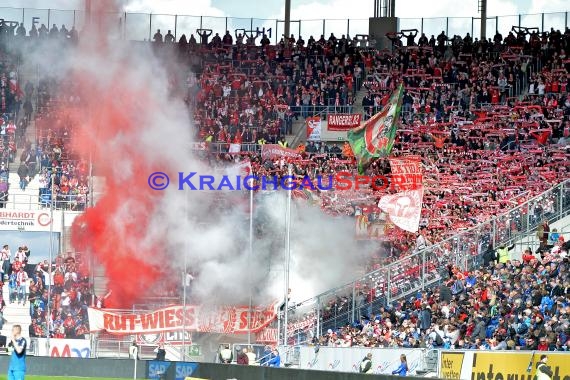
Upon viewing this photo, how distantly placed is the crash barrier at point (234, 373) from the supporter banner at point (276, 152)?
1839 cm

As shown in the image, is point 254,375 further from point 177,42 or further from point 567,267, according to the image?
point 177,42

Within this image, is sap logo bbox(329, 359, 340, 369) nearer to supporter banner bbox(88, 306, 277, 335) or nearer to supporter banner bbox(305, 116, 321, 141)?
supporter banner bbox(88, 306, 277, 335)

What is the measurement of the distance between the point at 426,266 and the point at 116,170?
16009 mm

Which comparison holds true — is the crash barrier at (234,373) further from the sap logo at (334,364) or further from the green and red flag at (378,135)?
the green and red flag at (378,135)

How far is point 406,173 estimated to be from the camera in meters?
43.5

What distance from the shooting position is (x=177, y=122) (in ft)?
177

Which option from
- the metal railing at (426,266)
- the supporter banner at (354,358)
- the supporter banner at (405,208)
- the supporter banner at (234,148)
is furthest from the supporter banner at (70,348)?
the supporter banner at (234,148)

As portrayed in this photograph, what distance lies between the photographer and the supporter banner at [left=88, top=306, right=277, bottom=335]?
41719mm

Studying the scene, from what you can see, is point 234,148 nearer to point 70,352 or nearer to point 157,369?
point 70,352

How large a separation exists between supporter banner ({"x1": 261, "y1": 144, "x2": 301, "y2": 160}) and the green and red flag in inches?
171

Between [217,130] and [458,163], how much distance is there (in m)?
12.2

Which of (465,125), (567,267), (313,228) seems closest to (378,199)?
(313,228)

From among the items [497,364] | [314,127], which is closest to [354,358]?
[497,364]

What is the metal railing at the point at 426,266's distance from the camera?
127ft
